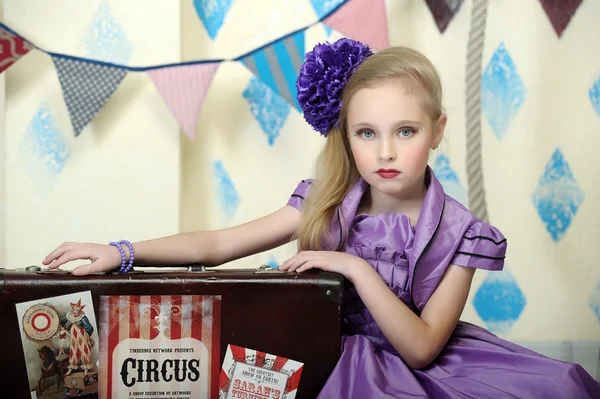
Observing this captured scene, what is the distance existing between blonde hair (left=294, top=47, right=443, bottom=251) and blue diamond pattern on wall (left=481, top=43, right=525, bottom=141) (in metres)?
1.04

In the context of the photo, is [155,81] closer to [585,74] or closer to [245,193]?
[245,193]

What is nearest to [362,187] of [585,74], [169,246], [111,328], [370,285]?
[370,285]

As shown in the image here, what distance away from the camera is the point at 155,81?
2.08 m

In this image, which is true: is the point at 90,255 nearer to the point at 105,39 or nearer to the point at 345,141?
the point at 345,141

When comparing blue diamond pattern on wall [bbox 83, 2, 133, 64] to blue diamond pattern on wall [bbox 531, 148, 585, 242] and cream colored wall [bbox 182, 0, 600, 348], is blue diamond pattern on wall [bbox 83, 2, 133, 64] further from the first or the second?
blue diamond pattern on wall [bbox 531, 148, 585, 242]

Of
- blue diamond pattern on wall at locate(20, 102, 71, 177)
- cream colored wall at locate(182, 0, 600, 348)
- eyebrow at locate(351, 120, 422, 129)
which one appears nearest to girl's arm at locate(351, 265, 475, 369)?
eyebrow at locate(351, 120, 422, 129)

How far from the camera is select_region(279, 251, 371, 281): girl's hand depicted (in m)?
1.25

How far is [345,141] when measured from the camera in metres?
1.49

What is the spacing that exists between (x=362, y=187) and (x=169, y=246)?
40 centimetres

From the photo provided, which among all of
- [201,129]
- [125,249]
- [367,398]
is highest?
[201,129]

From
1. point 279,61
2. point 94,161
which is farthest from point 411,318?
point 94,161

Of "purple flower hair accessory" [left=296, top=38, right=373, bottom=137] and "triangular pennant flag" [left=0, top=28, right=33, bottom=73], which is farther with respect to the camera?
"triangular pennant flag" [left=0, top=28, right=33, bottom=73]

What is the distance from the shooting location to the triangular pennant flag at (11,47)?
1997 mm

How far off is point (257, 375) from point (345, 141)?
21.2 inches
